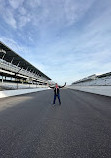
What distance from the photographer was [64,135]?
2.59 metres

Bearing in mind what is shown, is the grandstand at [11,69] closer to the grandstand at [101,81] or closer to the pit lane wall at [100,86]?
the pit lane wall at [100,86]

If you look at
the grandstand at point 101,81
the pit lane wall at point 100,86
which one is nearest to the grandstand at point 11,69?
the pit lane wall at point 100,86

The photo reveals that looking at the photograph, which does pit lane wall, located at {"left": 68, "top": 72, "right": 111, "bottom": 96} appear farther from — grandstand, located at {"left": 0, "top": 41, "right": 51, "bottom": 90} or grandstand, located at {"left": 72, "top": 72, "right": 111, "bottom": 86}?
grandstand, located at {"left": 0, "top": 41, "right": 51, "bottom": 90}

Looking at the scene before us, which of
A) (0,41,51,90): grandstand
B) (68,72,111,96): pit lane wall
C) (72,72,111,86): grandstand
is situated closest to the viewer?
(68,72,111,96): pit lane wall

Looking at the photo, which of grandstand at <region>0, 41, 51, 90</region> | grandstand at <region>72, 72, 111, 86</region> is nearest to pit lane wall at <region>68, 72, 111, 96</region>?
grandstand at <region>72, 72, 111, 86</region>

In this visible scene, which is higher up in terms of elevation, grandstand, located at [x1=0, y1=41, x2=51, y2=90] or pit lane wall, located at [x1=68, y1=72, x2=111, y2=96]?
grandstand, located at [x1=0, y1=41, x2=51, y2=90]

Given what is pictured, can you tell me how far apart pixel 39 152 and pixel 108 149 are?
5.25 ft

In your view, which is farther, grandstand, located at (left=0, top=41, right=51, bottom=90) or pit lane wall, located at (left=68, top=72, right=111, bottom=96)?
grandstand, located at (left=0, top=41, right=51, bottom=90)

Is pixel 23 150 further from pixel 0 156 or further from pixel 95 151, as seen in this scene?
pixel 95 151

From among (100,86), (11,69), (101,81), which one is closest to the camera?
(100,86)

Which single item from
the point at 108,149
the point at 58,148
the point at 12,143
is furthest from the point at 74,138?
the point at 12,143

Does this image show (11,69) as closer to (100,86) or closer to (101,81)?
(100,86)

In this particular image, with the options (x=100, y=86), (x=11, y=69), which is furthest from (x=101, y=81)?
(x=11, y=69)

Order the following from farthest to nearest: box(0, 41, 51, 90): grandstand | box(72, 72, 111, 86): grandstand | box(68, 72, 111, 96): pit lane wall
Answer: box(0, 41, 51, 90): grandstand, box(72, 72, 111, 86): grandstand, box(68, 72, 111, 96): pit lane wall
